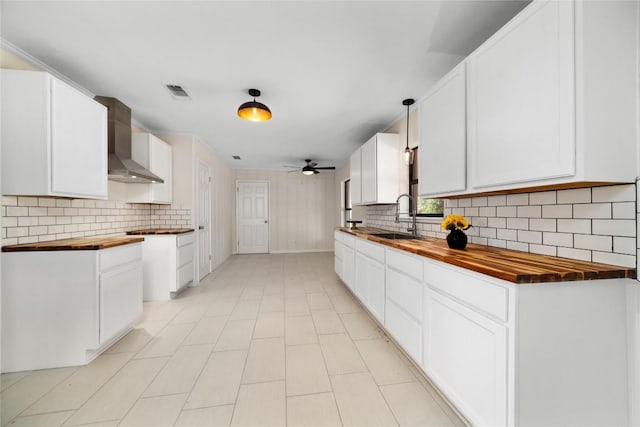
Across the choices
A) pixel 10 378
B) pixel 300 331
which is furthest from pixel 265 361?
pixel 10 378

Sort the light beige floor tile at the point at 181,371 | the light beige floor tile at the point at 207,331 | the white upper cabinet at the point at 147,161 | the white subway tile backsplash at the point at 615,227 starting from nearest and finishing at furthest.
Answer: the white subway tile backsplash at the point at 615,227 → the light beige floor tile at the point at 181,371 → the light beige floor tile at the point at 207,331 → the white upper cabinet at the point at 147,161

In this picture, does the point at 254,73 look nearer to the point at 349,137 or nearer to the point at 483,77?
the point at 483,77

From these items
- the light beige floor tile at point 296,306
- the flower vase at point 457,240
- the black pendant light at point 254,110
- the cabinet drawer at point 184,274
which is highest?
the black pendant light at point 254,110

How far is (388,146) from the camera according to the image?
10.9 feet

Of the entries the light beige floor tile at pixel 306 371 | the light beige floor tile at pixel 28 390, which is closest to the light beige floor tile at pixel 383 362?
the light beige floor tile at pixel 306 371

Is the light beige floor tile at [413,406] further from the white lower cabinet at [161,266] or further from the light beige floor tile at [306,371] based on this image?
the white lower cabinet at [161,266]

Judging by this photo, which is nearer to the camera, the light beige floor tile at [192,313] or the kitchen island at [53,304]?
the kitchen island at [53,304]

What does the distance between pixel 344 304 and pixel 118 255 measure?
2.44 m

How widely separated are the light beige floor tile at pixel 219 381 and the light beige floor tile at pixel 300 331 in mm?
448

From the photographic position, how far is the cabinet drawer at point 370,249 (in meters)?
2.39

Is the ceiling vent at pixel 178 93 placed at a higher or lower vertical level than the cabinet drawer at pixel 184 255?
higher

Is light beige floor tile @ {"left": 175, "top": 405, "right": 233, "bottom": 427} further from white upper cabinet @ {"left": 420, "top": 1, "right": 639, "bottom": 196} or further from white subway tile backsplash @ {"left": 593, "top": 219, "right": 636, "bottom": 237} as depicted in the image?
white subway tile backsplash @ {"left": 593, "top": 219, "right": 636, "bottom": 237}

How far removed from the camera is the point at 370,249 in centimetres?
265

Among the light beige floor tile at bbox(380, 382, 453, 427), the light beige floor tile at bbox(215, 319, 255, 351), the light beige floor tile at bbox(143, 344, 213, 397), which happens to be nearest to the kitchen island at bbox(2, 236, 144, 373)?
the light beige floor tile at bbox(143, 344, 213, 397)
